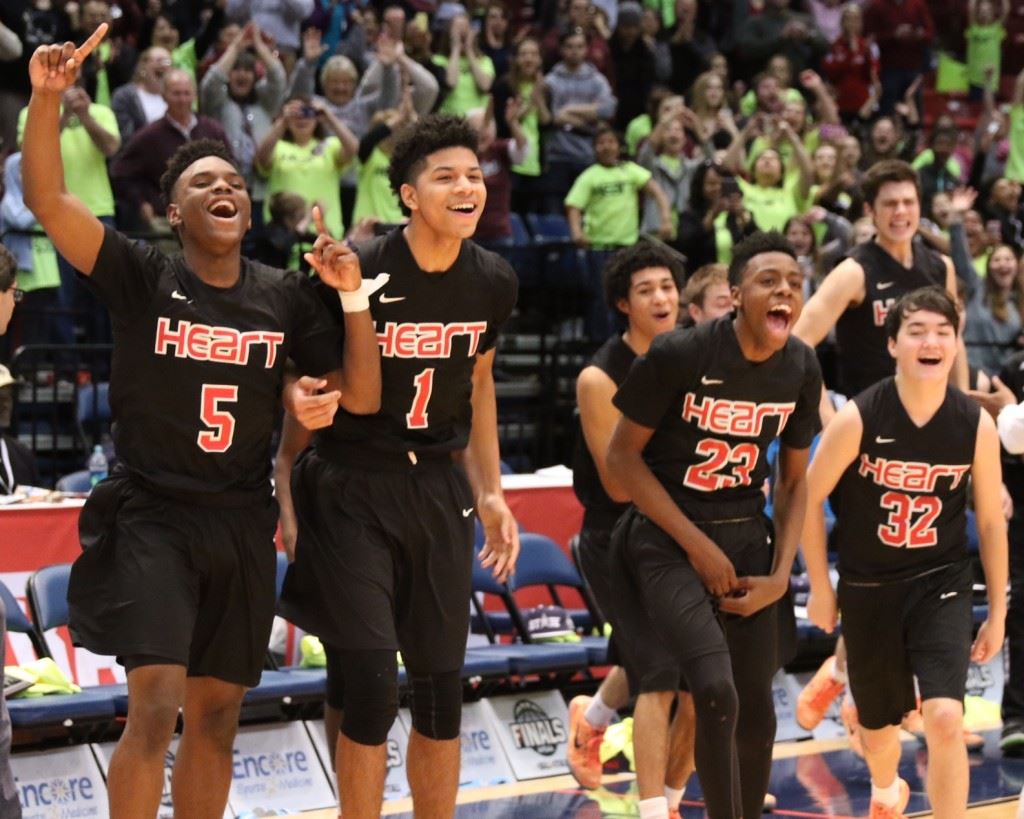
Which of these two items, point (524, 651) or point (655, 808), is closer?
point (655, 808)

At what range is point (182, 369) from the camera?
16.2ft

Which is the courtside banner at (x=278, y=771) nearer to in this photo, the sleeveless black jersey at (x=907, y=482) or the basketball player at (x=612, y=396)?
the basketball player at (x=612, y=396)

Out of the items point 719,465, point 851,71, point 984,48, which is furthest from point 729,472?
point 984,48

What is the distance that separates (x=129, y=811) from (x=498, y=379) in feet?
25.0

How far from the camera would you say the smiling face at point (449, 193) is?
17.6 feet

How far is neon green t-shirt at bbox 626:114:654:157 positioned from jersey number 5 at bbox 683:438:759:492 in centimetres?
882

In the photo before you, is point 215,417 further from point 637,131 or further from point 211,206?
point 637,131

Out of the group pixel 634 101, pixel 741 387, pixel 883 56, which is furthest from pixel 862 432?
pixel 883 56

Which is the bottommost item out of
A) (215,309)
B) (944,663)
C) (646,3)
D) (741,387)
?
(944,663)

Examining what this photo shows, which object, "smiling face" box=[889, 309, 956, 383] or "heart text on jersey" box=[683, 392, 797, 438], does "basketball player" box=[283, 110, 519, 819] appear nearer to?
"heart text on jersey" box=[683, 392, 797, 438]

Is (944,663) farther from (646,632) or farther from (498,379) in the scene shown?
(498,379)

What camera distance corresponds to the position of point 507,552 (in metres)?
5.56

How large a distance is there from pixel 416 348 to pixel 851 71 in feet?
41.7

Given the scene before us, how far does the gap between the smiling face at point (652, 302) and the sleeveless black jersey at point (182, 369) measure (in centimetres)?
186
